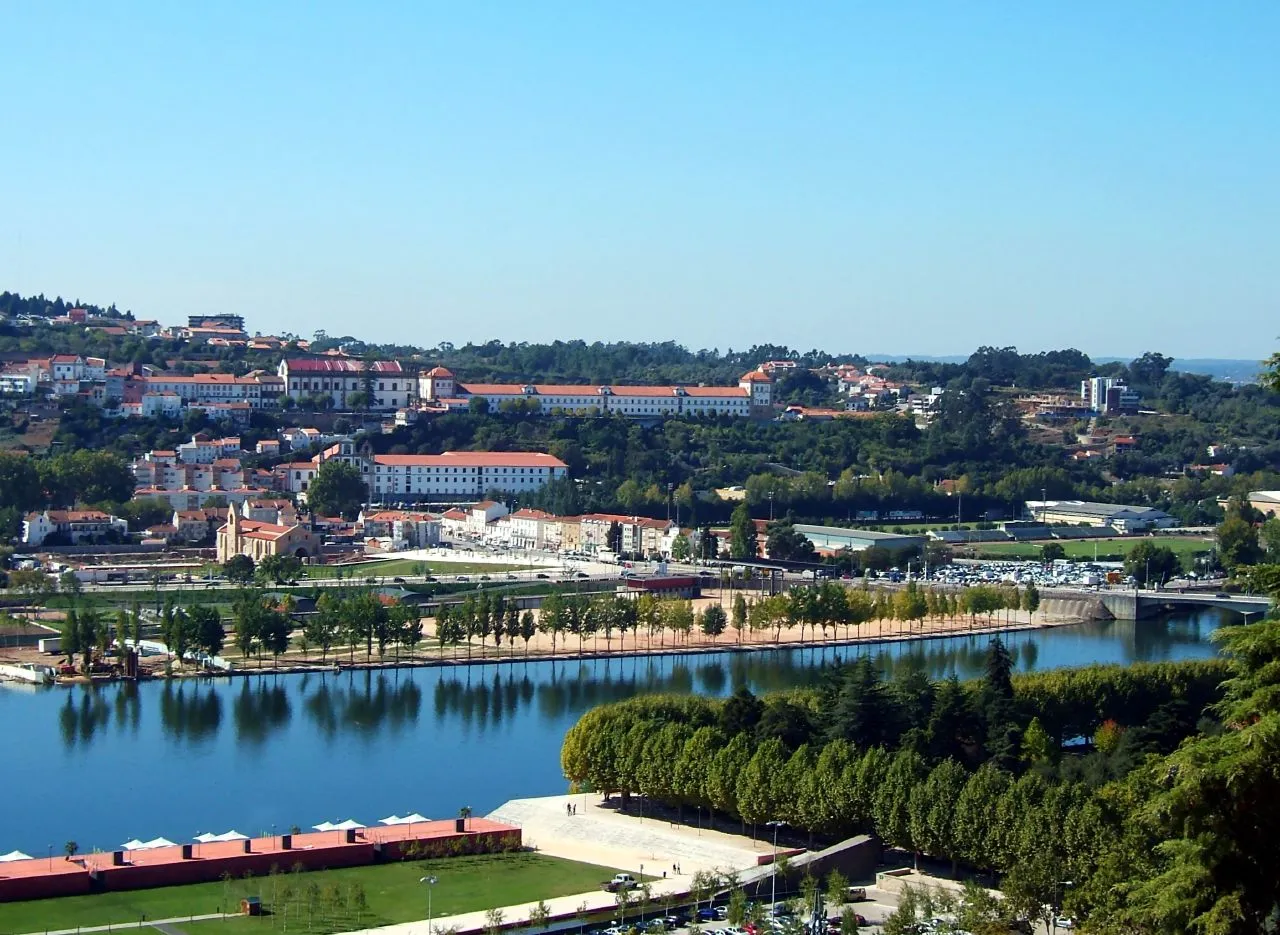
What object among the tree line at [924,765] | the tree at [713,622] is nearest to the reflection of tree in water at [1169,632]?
the tree at [713,622]

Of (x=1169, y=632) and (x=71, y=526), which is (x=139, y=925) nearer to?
(x=1169, y=632)

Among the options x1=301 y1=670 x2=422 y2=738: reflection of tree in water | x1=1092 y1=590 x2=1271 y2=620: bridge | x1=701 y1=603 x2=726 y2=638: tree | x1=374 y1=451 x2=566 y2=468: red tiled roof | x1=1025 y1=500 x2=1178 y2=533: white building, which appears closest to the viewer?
x1=301 y1=670 x2=422 y2=738: reflection of tree in water

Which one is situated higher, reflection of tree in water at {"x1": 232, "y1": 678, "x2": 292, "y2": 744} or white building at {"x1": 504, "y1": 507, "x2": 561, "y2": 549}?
white building at {"x1": 504, "y1": 507, "x2": 561, "y2": 549}

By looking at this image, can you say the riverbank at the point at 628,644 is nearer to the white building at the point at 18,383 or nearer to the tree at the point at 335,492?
the tree at the point at 335,492

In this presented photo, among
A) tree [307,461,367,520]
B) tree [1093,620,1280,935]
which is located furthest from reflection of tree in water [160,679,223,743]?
tree [307,461,367,520]

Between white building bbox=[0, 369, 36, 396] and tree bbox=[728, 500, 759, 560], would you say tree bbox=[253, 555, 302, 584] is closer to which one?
tree bbox=[728, 500, 759, 560]

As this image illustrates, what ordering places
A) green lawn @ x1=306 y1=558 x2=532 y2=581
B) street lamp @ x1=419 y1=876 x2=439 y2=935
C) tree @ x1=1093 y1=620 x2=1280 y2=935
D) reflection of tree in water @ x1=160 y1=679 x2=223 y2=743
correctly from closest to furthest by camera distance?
tree @ x1=1093 y1=620 x2=1280 y2=935
street lamp @ x1=419 y1=876 x2=439 y2=935
reflection of tree in water @ x1=160 y1=679 x2=223 y2=743
green lawn @ x1=306 y1=558 x2=532 y2=581

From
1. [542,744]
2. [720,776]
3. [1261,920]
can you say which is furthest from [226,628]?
[1261,920]

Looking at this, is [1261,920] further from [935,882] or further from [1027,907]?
[935,882]
